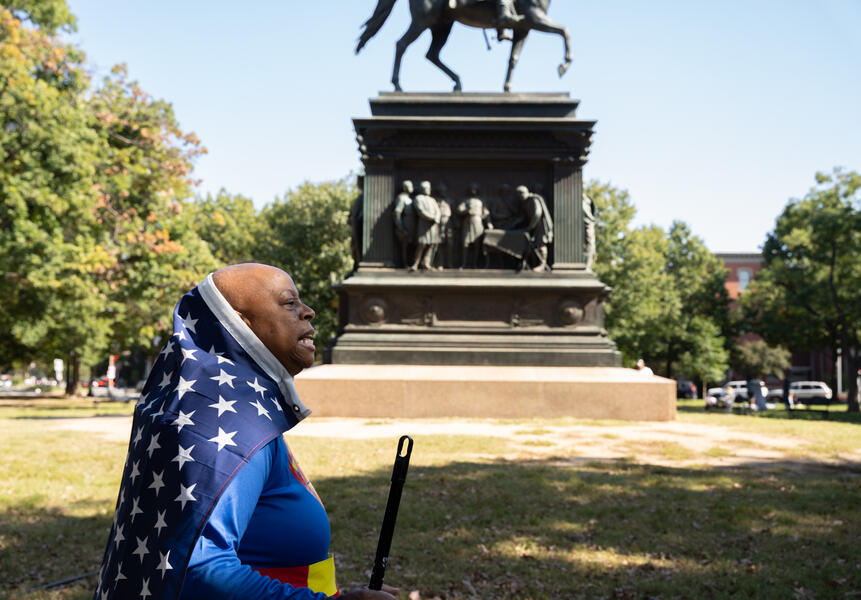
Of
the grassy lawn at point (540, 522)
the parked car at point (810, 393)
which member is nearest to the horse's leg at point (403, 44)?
the grassy lawn at point (540, 522)

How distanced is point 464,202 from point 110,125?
16132 millimetres

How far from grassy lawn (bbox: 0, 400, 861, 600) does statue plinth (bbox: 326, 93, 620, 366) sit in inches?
217

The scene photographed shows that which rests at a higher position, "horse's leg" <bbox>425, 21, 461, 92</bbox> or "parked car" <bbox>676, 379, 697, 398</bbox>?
"horse's leg" <bbox>425, 21, 461, 92</bbox>

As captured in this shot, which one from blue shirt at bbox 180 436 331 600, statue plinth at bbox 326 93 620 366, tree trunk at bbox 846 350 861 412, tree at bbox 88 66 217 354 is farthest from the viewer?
tree trunk at bbox 846 350 861 412

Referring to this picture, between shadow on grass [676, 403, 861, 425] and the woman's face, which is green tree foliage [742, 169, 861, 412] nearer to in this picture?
shadow on grass [676, 403, 861, 425]

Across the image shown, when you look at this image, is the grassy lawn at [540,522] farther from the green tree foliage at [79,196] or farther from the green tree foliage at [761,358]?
the green tree foliage at [761,358]

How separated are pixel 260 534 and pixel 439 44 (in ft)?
55.6

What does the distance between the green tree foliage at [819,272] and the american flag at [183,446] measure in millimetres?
40634

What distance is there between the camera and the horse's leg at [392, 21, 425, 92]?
16953mm

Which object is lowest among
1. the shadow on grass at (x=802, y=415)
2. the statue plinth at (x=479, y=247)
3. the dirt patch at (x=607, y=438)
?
the shadow on grass at (x=802, y=415)

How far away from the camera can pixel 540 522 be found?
651cm

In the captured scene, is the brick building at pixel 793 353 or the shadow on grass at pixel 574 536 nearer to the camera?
the shadow on grass at pixel 574 536

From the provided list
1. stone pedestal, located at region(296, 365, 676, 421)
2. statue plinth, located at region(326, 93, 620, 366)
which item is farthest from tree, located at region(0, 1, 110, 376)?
stone pedestal, located at region(296, 365, 676, 421)

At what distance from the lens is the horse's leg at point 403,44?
1695cm
